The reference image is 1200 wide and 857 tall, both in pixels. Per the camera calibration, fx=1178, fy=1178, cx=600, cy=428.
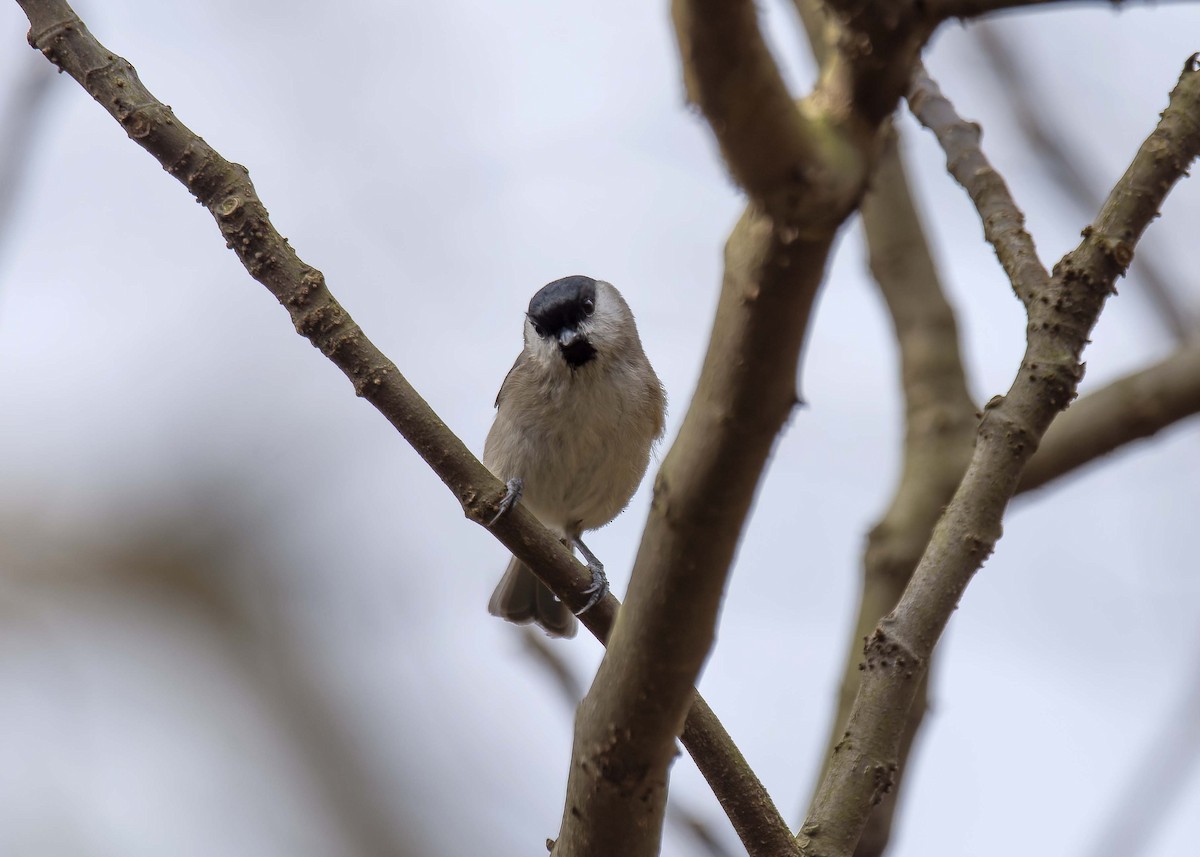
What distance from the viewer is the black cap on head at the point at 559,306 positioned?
5.12 m

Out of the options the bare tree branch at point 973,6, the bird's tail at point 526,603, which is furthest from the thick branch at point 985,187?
the bird's tail at point 526,603

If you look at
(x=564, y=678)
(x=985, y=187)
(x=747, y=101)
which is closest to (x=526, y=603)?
(x=564, y=678)

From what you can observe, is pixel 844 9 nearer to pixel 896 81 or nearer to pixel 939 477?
pixel 896 81

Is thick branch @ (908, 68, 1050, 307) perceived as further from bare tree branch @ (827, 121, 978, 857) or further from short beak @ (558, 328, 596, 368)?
short beak @ (558, 328, 596, 368)

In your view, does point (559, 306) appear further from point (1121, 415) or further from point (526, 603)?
point (1121, 415)

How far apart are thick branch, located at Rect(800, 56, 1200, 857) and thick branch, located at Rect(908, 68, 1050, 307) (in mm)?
138

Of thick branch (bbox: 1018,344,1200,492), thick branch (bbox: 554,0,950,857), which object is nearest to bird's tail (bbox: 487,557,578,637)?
thick branch (bbox: 1018,344,1200,492)

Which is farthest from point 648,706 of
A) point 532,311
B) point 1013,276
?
point 532,311

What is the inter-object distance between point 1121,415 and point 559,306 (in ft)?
7.54

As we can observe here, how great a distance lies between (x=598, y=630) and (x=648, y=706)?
3.47ft

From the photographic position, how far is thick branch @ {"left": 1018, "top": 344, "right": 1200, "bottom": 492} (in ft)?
12.9

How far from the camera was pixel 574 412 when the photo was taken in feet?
16.8

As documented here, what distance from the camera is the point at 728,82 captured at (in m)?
1.34

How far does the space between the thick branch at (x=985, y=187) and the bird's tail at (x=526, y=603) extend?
3068 mm
